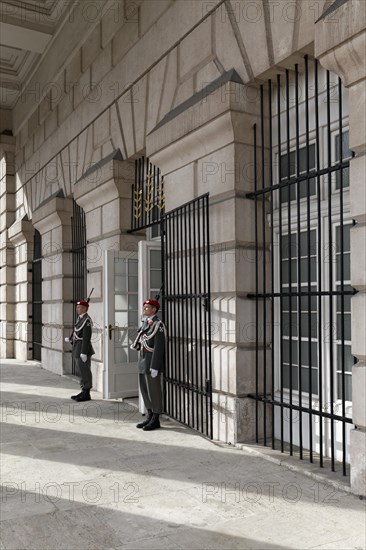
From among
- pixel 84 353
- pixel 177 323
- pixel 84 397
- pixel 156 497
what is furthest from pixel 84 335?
pixel 156 497

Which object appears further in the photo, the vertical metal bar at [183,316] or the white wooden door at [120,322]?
the white wooden door at [120,322]

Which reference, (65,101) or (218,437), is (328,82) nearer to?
(218,437)

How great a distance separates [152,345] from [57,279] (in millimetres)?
6175

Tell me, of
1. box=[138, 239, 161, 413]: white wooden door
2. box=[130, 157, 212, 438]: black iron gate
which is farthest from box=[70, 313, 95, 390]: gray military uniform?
box=[130, 157, 212, 438]: black iron gate

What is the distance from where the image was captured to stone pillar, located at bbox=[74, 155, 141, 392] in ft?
28.9

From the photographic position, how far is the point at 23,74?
14.0m

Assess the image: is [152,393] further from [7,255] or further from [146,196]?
[7,255]

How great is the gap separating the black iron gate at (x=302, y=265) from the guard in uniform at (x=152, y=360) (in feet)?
4.21

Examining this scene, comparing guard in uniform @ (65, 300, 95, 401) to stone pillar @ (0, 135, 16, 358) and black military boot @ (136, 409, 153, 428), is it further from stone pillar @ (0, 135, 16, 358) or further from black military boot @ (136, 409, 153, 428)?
stone pillar @ (0, 135, 16, 358)

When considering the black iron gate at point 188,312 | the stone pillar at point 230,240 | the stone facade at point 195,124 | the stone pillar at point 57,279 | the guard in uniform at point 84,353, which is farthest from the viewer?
the stone pillar at point 57,279

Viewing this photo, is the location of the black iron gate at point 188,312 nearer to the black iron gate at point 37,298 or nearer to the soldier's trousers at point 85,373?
the soldier's trousers at point 85,373

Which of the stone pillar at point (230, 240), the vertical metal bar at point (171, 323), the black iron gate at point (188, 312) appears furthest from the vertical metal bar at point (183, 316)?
the stone pillar at point (230, 240)

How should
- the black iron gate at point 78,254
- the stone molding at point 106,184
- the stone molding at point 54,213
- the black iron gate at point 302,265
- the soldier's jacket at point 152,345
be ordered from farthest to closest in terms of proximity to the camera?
the stone molding at point 54,213, the black iron gate at point 78,254, the stone molding at point 106,184, the soldier's jacket at point 152,345, the black iron gate at point 302,265

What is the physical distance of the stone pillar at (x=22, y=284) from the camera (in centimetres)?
1488
